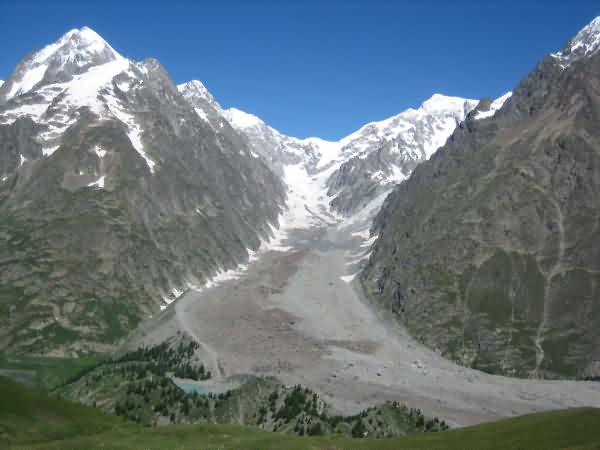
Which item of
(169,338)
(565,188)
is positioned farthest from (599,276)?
(169,338)

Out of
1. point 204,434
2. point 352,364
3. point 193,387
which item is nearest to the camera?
point 204,434

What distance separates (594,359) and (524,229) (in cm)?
6310

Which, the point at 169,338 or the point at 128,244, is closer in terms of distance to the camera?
the point at 169,338

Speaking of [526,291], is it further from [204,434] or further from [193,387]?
[204,434]

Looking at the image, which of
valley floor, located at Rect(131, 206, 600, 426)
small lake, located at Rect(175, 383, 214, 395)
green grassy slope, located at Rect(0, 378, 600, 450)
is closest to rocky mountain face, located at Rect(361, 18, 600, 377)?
valley floor, located at Rect(131, 206, 600, 426)

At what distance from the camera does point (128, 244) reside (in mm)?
199125

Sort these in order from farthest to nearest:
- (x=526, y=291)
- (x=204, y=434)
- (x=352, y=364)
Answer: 1. (x=526, y=291)
2. (x=352, y=364)
3. (x=204, y=434)

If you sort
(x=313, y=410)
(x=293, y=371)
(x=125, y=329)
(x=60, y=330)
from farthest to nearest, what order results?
1. (x=125, y=329)
2. (x=60, y=330)
3. (x=293, y=371)
4. (x=313, y=410)

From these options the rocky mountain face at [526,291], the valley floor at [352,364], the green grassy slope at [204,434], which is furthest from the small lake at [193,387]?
the rocky mountain face at [526,291]

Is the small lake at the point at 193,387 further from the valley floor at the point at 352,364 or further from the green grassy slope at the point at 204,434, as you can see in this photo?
the green grassy slope at the point at 204,434

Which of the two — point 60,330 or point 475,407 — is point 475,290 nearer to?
point 475,407

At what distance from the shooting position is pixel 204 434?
70.3 meters

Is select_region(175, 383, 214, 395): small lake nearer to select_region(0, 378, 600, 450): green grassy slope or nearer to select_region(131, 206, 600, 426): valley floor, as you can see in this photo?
select_region(131, 206, 600, 426): valley floor

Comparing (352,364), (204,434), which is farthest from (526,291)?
(204,434)
